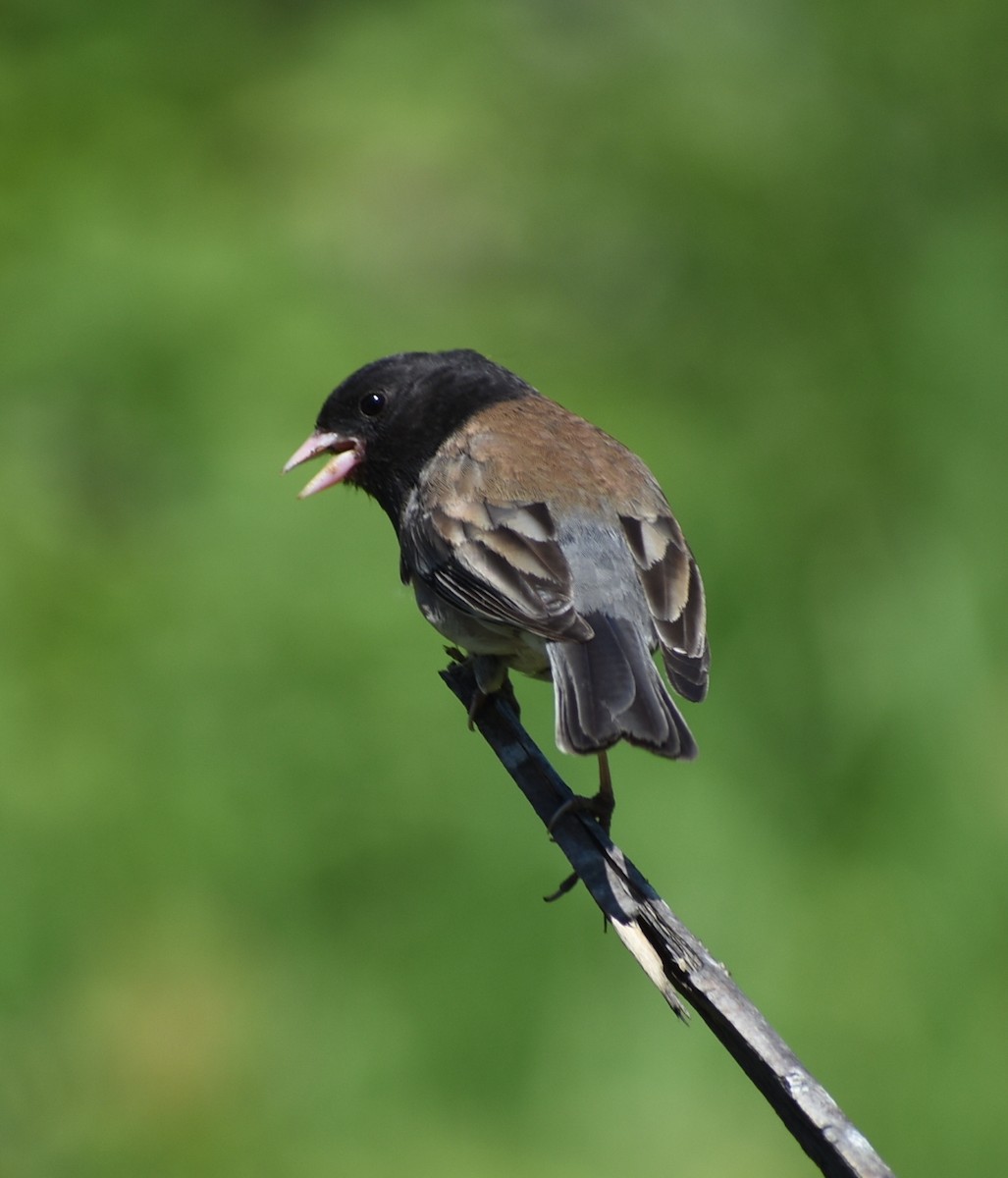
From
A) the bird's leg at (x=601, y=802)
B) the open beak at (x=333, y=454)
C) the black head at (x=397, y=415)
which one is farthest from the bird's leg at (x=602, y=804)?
the open beak at (x=333, y=454)

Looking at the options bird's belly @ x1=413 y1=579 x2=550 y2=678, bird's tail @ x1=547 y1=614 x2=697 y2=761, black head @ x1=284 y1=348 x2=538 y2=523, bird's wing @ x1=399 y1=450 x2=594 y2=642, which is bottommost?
bird's tail @ x1=547 y1=614 x2=697 y2=761

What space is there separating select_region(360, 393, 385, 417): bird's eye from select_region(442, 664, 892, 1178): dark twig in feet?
3.16

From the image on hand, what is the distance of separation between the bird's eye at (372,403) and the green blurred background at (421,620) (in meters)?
0.95

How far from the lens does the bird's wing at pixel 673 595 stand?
9.25 ft

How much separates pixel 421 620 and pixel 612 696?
1.98 m

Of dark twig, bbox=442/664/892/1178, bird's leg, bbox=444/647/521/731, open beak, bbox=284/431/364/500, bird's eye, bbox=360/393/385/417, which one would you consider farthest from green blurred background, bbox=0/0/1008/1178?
dark twig, bbox=442/664/892/1178

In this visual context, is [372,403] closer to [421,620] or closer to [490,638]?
[490,638]

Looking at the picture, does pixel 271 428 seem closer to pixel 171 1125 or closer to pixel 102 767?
pixel 102 767

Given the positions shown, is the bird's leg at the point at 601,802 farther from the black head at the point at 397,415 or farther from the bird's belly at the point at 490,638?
the black head at the point at 397,415

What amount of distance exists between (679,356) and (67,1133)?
10.0 feet

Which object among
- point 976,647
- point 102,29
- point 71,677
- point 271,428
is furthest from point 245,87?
point 976,647

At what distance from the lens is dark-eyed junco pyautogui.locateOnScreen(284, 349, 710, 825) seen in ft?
9.03

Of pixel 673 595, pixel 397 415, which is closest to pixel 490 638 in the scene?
pixel 673 595

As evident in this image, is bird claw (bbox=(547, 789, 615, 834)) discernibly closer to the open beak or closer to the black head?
the black head
